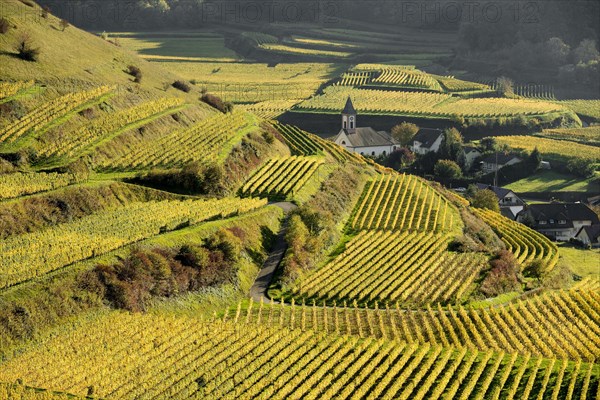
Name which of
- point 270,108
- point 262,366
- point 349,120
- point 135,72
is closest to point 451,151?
point 349,120

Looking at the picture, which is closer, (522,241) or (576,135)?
(522,241)

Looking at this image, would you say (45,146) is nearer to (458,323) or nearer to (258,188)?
(258,188)

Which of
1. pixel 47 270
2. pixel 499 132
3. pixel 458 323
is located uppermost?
pixel 47 270

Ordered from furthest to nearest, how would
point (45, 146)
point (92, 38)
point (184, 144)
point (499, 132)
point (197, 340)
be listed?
point (499, 132), point (92, 38), point (184, 144), point (45, 146), point (197, 340)

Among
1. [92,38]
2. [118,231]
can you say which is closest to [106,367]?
[118,231]

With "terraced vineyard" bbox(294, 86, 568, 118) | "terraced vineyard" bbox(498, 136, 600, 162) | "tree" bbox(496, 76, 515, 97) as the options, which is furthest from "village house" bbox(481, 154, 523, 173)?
"tree" bbox(496, 76, 515, 97)

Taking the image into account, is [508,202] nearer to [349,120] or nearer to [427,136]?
[349,120]
